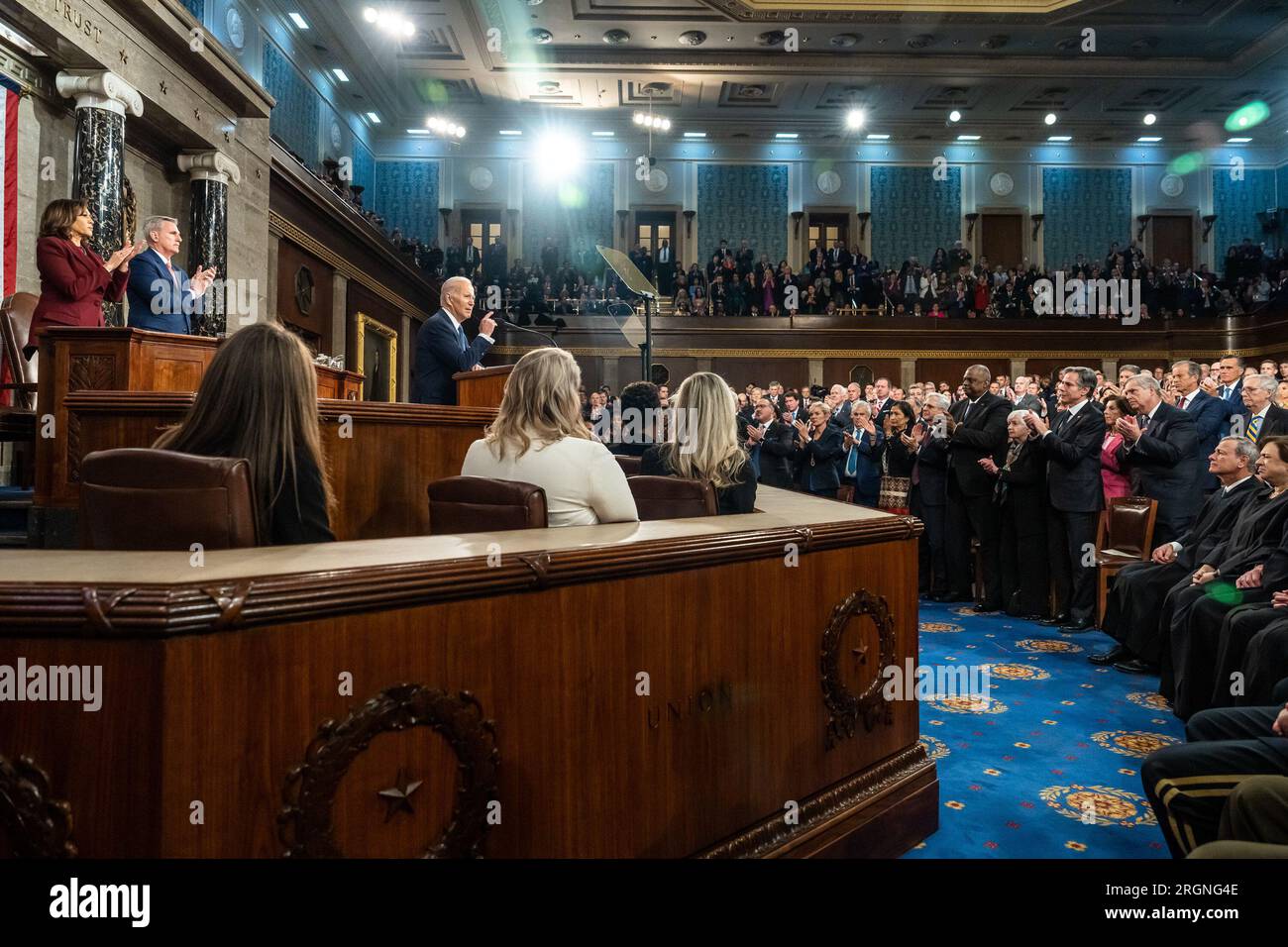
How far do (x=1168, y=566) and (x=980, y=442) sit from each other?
1790 mm

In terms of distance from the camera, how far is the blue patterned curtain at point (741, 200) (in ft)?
57.5

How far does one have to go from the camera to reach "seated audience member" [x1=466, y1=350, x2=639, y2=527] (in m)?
2.08

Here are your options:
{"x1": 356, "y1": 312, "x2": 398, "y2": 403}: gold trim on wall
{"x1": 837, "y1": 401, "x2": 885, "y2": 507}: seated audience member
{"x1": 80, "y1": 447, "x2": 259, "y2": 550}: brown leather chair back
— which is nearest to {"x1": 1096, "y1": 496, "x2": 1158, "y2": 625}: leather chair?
{"x1": 837, "y1": 401, "x2": 885, "y2": 507}: seated audience member

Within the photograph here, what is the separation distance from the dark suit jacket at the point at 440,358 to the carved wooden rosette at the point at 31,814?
11.0 ft

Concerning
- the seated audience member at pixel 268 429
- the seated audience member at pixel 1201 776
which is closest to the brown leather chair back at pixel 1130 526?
the seated audience member at pixel 1201 776

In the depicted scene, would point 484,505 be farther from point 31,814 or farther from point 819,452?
point 819,452

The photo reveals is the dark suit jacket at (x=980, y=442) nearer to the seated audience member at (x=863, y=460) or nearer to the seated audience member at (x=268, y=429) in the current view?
the seated audience member at (x=863, y=460)

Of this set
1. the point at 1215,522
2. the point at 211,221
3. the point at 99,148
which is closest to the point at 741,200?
the point at 211,221

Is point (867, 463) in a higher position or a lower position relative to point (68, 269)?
lower

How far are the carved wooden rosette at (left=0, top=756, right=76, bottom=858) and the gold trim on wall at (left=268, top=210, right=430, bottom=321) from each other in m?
8.99

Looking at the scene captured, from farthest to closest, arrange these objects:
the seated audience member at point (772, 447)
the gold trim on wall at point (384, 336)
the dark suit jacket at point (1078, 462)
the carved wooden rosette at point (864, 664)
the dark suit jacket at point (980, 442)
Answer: the gold trim on wall at point (384, 336)
the seated audience member at point (772, 447)
the dark suit jacket at point (980, 442)
the dark suit jacket at point (1078, 462)
the carved wooden rosette at point (864, 664)

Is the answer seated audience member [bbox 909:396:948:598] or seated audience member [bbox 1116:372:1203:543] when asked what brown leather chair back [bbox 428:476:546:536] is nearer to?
seated audience member [bbox 1116:372:1203:543]

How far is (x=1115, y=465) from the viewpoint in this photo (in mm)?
5027

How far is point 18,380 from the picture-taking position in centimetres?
447
